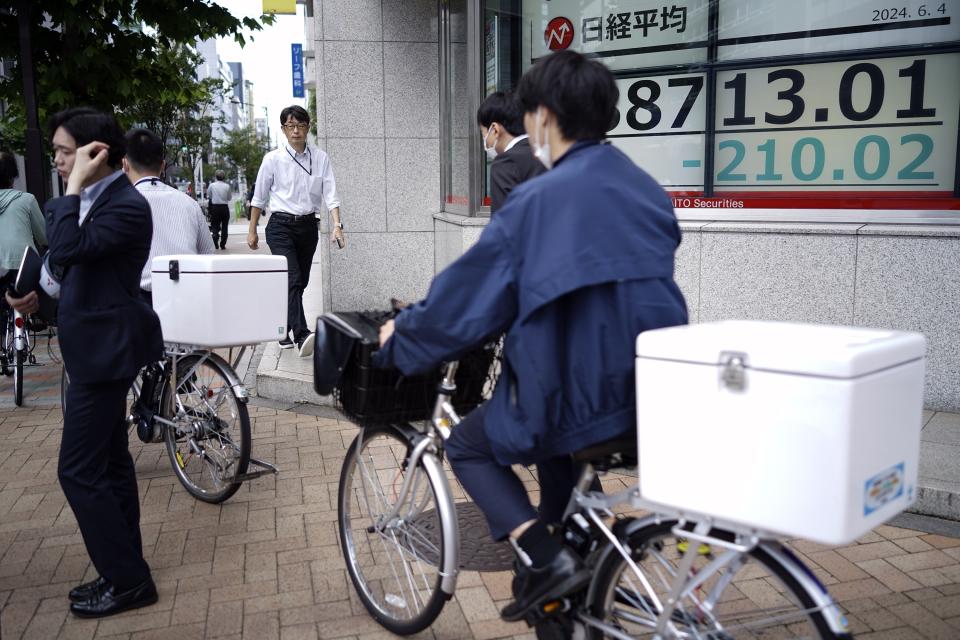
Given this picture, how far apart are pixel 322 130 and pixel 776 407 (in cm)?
782

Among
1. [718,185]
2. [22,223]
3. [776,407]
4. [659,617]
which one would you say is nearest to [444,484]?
[659,617]

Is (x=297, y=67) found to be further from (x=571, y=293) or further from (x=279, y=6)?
(x=571, y=293)

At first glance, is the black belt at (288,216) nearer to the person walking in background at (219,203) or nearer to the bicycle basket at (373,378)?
the bicycle basket at (373,378)

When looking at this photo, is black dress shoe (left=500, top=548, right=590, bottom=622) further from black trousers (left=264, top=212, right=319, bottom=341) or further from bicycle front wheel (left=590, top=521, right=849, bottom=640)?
black trousers (left=264, top=212, right=319, bottom=341)

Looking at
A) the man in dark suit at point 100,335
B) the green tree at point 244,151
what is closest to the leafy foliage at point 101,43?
the man in dark suit at point 100,335

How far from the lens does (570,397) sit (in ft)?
7.43

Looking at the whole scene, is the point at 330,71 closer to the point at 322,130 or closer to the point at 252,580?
the point at 322,130

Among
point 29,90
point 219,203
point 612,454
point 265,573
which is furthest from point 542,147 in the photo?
point 219,203

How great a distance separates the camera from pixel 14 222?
725 centimetres

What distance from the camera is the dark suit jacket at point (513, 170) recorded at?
156 inches

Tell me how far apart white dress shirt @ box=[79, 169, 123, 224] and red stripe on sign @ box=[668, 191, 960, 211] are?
4584 mm

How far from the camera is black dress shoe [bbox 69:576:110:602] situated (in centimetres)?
353

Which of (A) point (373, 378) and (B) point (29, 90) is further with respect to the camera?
(B) point (29, 90)

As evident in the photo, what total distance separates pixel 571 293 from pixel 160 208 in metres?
3.22
